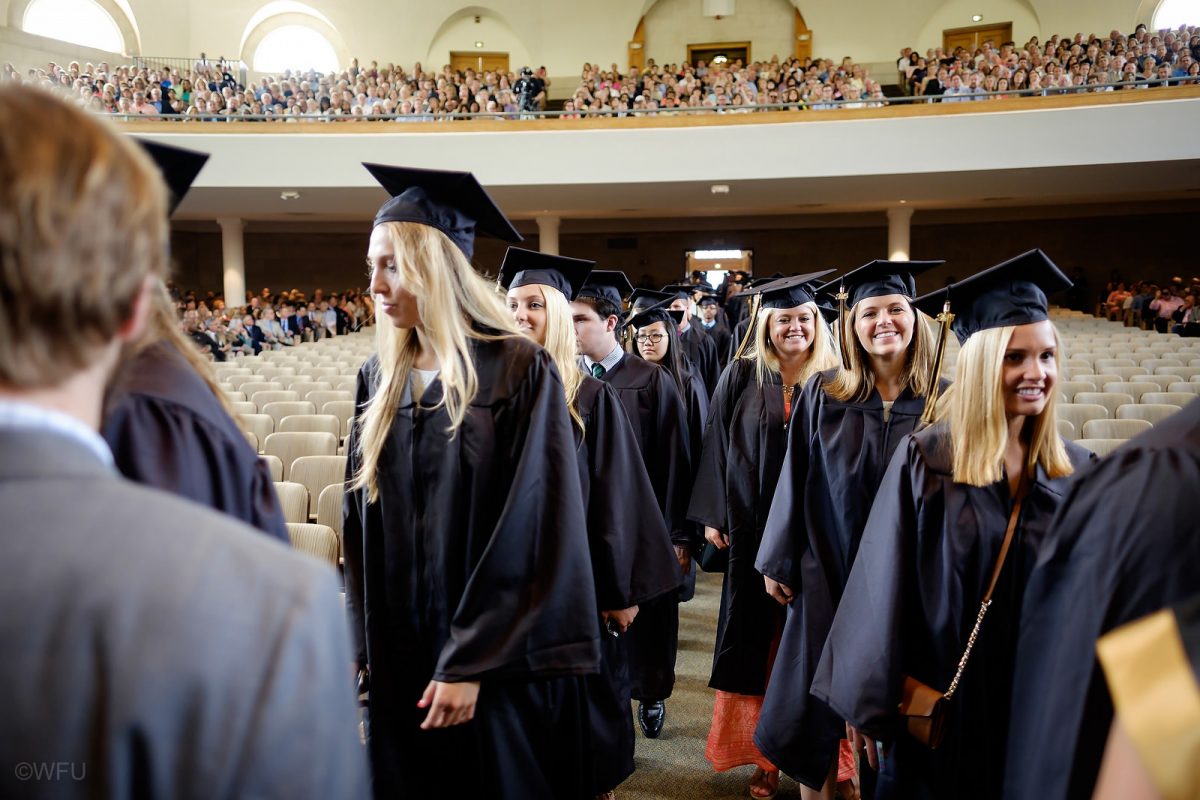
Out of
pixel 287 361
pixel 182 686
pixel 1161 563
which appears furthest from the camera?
pixel 287 361

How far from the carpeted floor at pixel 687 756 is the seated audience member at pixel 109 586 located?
112 inches

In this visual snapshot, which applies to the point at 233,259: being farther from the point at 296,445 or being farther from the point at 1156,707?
the point at 1156,707

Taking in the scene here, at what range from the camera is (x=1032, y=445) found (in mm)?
2148

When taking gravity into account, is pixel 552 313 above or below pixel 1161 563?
above

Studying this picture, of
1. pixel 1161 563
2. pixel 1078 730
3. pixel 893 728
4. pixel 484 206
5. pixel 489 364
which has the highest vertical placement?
pixel 484 206

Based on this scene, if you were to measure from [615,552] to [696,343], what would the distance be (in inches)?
216

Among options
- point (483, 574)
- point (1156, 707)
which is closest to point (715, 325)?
point (483, 574)

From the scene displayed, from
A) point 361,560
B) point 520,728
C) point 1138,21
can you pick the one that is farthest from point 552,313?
point 1138,21

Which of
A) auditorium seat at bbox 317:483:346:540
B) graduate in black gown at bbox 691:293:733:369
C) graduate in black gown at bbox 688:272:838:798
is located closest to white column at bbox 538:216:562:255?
graduate in black gown at bbox 691:293:733:369

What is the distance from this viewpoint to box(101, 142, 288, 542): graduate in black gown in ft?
4.04

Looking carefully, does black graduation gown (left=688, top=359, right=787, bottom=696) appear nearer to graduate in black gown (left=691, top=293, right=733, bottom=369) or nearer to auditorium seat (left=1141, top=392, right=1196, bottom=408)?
graduate in black gown (left=691, top=293, right=733, bottom=369)

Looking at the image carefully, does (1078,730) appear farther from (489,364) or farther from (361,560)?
(361,560)

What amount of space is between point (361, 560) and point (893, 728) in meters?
1.49

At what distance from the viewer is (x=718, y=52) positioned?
2311cm
